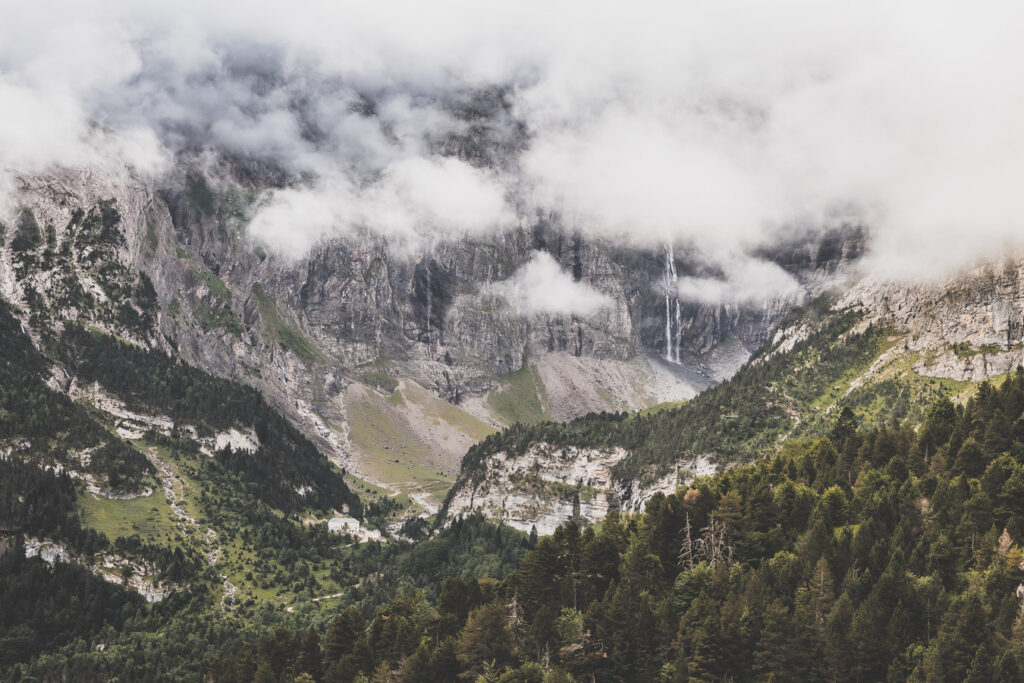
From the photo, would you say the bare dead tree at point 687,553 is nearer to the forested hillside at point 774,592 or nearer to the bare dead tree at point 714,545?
the forested hillside at point 774,592

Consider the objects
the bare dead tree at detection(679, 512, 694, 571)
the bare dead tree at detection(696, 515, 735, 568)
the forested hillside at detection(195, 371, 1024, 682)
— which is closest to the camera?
the forested hillside at detection(195, 371, 1024, 682)

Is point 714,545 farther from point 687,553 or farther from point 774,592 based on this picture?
point 774,592

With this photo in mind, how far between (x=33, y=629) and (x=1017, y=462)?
661 feet

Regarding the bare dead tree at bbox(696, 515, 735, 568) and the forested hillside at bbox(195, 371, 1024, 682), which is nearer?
the forested hillside at bbox(195, 371, 1024, 682)

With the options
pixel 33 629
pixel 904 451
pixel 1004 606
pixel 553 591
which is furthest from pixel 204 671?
pixel 1004 606

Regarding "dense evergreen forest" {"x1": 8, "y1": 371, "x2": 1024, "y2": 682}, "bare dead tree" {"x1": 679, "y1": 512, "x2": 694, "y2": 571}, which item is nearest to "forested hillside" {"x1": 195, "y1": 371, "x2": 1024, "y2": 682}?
"dense evergreen forest" {"x1": 8, "y1": 371, "x2": 1024, "y2": 682}

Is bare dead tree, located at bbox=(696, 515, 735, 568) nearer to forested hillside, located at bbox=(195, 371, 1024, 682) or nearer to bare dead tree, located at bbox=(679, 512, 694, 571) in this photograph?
forested hillside, located at bbox=(195, 371, 1024, 682)

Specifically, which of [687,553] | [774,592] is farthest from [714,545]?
[774,592]

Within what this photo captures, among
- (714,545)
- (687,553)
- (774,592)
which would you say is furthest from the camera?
(687,553)

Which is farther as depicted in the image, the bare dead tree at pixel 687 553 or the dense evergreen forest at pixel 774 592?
the bare dead tree at pixel 687 553

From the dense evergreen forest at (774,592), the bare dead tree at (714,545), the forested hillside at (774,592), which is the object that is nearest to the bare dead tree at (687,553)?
the dense evergreen forest at (774,592)

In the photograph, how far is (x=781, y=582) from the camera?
100312 millimetres

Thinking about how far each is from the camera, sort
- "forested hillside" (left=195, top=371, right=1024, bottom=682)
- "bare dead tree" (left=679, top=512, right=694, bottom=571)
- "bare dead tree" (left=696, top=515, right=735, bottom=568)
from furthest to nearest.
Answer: "bare dead tree" (left=679, top=512, right=694, bottom=571) → "bare dead tree" (left=696, top=515, right=735, bottom=568) → "forested hillside" (left=195, top=371, right=1024, bottom=682)

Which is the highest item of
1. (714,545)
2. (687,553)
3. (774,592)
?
(714,545)
